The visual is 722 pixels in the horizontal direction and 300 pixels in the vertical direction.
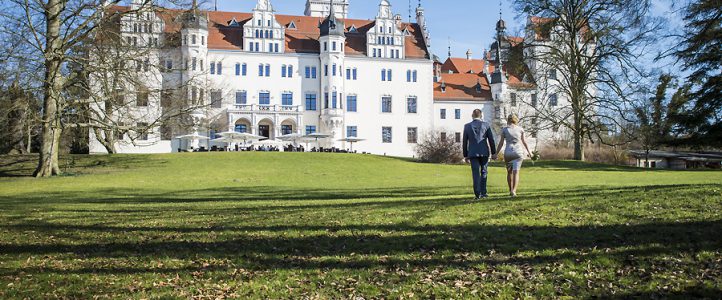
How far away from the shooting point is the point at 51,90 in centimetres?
2616

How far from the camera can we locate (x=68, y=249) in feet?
26.8

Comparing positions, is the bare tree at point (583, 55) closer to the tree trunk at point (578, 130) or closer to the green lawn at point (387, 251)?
the tree trunk at point (578, 130)

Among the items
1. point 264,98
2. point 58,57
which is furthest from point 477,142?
point 264,98

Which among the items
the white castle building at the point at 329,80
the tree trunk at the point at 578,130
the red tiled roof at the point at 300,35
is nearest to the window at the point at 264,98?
the white castle building at the point at 329,80

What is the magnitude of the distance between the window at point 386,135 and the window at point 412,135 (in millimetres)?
2190

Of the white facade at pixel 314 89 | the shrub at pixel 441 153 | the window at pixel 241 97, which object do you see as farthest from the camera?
the window at pixel 241 97

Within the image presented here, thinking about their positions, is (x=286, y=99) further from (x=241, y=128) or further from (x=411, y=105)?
(x=411, y=105)

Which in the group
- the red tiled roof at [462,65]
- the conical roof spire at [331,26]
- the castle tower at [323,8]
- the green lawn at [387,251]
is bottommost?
the green lawn at [387,251]

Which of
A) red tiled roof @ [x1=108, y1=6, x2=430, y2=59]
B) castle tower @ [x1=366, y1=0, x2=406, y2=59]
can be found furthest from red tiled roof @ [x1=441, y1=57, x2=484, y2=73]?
castle tower @ [x1=366, y1=0, x2=406, y2=59]

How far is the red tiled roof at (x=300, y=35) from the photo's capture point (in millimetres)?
66812

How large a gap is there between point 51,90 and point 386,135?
4742 centimetres

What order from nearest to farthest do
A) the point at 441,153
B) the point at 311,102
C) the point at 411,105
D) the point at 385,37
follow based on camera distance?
the point at 441,153 < the point at 311,102 < the point at 385,37 < the point at 411,105

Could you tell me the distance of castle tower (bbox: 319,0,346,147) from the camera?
216ft

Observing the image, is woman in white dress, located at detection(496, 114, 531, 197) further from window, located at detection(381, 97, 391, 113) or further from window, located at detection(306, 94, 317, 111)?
window, located at detection(381, 97, 391, 113)
